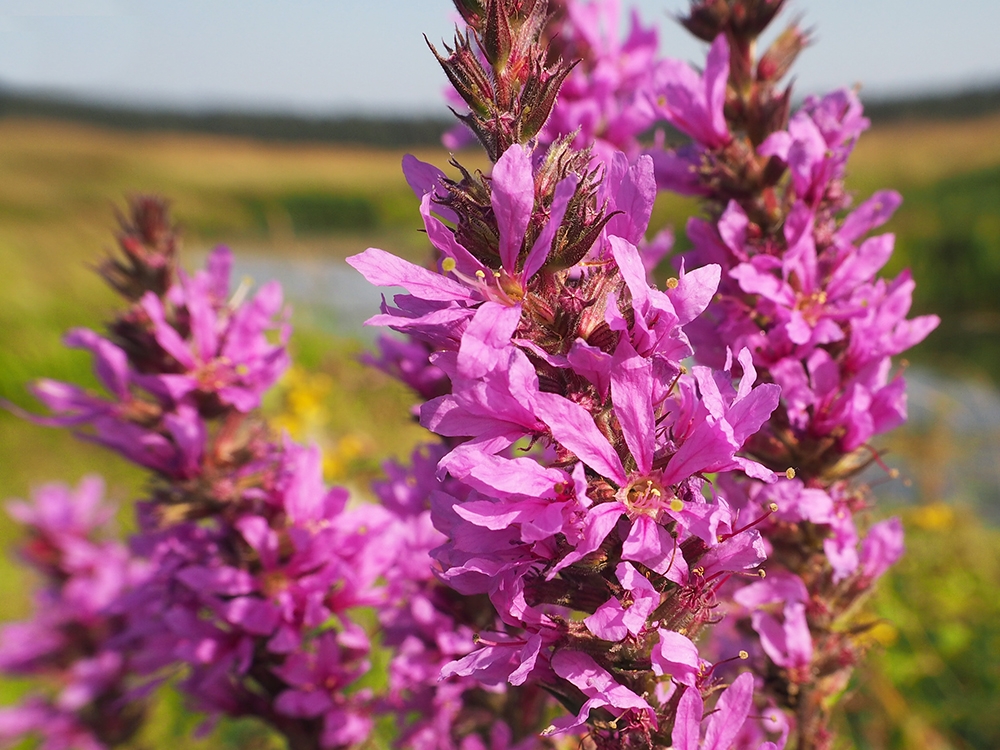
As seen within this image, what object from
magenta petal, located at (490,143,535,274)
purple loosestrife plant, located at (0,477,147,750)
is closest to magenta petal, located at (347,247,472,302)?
magenta petal, located at (490,143,535,274)

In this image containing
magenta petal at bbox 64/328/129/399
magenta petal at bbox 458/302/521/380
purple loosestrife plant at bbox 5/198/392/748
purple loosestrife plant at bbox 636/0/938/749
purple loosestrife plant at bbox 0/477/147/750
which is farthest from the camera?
purple loosestrife plant at bbox 0/477/147/750

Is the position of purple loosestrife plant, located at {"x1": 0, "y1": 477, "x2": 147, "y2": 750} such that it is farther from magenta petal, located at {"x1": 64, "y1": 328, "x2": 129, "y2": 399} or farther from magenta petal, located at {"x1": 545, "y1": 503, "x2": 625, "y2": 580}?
magenta petal, located at {"x1": 545, "y1": 503, "x2": 625, "y2": 580}

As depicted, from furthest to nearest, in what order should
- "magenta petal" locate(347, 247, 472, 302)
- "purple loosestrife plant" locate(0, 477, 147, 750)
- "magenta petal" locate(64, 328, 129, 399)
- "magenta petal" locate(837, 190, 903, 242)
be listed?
"purple loosestrife plant" locate(0, 477, 147, 750) < "magenta petal" locate(64, 328, 129, 399) < "magenta petal" locate(837, 190, 903, 242) < "magenta petal" locate(347, 247, 472, 302)

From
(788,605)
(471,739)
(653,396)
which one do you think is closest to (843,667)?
(788,605)

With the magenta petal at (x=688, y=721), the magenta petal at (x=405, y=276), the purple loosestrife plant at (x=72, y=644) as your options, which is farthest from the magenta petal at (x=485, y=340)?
the purple loosestrife plant at (x=72, y=644)

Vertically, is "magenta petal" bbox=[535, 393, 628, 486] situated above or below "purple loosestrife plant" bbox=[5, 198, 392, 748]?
above

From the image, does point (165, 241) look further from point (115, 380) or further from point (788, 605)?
point (788, 605)

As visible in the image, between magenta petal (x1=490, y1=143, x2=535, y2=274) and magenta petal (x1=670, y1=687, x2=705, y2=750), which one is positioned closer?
magenta petal (x1=490, y1=143, x2=535, y2=274)

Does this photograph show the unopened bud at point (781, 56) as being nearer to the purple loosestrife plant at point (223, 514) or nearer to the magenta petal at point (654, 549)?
the magenta petal at point (654, 549)
